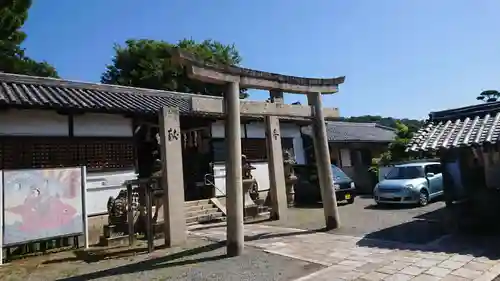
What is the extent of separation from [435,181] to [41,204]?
1354cm

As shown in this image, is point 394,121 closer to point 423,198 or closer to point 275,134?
point 423,198

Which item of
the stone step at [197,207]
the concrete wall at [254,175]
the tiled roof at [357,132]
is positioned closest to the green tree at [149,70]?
the tiled roof at [357,132]

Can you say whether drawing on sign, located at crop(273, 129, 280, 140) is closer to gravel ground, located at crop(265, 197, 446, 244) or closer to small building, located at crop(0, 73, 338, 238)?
small building, located at crop(0, 73, 338, 238)

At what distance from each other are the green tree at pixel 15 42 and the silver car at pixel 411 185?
17428 millimetres

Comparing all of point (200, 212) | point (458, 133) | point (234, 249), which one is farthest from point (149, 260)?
point (458, 133)

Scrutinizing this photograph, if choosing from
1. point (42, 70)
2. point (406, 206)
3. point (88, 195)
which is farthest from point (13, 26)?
point (406, 206)

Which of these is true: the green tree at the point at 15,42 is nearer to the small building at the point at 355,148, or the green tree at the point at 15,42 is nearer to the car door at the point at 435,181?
the small building at the point at 355,148

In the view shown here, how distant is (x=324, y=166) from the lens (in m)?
9.35

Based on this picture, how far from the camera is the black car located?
48.4 ft

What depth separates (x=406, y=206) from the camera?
1343cm

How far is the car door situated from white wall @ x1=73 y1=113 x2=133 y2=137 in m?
11.3

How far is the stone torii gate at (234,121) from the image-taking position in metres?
7.06

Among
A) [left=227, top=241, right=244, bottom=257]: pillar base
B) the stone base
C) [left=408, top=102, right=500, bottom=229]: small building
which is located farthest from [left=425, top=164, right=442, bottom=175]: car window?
the stone base

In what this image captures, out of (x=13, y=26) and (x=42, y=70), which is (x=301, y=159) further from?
(x=42, y=70)
